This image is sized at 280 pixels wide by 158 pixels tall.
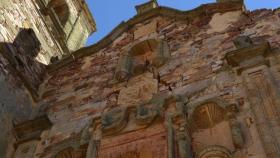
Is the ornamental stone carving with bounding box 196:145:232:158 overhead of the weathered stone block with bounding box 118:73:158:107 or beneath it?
beneath

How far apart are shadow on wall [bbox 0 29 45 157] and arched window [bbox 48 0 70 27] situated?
2799 mm

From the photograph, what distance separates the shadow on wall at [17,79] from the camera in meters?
7.19

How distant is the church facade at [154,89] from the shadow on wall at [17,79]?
20 mm

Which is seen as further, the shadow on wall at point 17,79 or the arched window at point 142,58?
the arched window at point 142,58

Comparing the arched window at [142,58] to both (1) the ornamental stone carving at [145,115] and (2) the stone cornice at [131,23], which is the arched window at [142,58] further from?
(1) the ornamental stone carving at [145,115]

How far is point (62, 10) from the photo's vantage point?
1213cm

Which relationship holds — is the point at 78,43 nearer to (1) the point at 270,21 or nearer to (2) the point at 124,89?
(2) the point at 124,89

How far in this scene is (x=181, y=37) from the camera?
807cm

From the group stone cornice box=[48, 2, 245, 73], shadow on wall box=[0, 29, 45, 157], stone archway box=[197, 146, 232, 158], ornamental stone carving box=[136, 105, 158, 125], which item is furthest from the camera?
stone cornice box=[48, 2, 245, 73]

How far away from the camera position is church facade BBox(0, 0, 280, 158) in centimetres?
552

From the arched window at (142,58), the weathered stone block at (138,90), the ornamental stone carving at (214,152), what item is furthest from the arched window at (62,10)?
the ornamental stone carving at (214,152)

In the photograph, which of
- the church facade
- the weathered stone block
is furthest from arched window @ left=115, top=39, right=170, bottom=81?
the weathered stone block

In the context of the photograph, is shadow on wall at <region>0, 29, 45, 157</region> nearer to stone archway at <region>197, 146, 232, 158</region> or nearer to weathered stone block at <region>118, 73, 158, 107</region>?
weathered stone block at <region>118, 73, 158, 107</region>

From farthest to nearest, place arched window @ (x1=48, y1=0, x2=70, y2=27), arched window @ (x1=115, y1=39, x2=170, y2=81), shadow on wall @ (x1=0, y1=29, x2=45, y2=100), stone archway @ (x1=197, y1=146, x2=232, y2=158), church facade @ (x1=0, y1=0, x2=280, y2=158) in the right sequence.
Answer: arched window @ (x1=48, y1=0, x2=70, y2=27)
shadow on wall @ (x1=0, y1=29, x2=45, y2=100)
arched window @ (x1=115, y1=39, x2=170, y2=81)
church facade @ (x1=0, y1=0, x2=280, y2=158)
stone archway @ (x1=197, y1=146, x2=232, y2=158)
